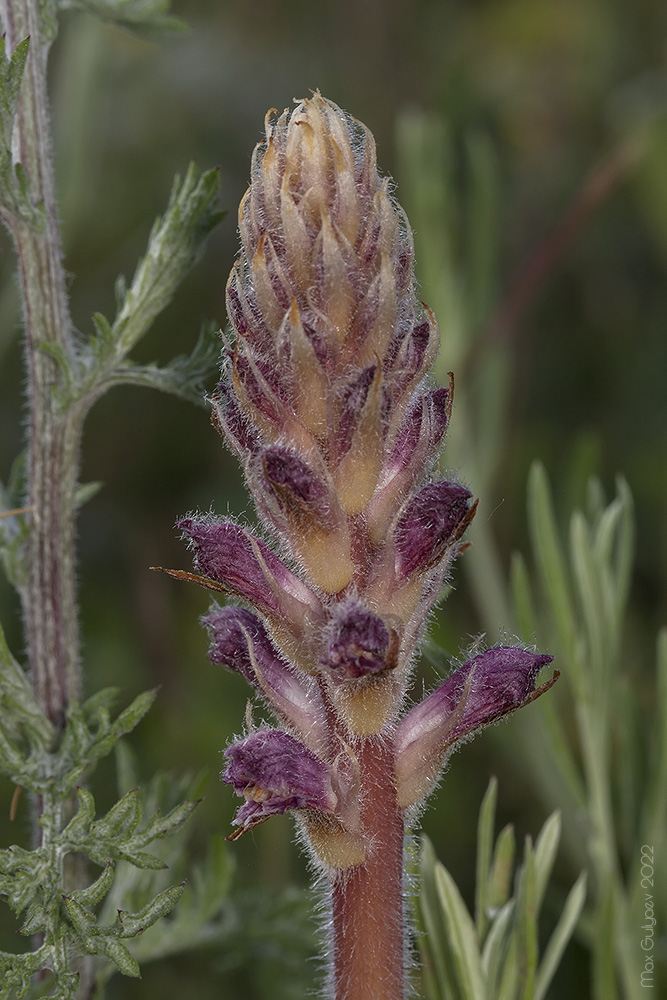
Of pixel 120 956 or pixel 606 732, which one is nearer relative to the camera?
pixel 120 956

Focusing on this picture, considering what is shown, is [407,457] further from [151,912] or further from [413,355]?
[151,912]

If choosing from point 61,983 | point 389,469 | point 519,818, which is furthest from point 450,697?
point 519,818

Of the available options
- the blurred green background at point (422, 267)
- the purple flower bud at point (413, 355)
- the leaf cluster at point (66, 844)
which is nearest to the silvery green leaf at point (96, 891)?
the leaf cluster at point (66, 844)

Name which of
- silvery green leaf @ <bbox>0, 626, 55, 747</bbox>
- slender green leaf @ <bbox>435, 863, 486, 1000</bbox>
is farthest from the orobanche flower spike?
silvery green leaf @ <bbox>0, 626, 55, 747</bbox>

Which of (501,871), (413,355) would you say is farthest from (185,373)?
(501,871)

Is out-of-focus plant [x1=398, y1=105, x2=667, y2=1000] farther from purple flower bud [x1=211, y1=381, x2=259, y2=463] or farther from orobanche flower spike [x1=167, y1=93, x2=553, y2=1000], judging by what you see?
purple flower bud [x1=211, y1=381, x2=259, y2=463]

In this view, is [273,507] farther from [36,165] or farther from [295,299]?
[36,165]
